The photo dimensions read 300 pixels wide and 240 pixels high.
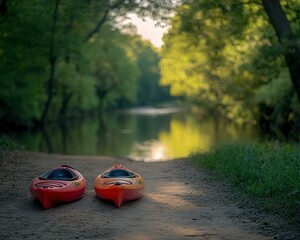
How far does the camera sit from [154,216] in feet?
23.2

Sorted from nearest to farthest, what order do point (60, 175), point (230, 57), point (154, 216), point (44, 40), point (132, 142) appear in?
1. point (154, 216)
2. point (60, 175)
3. point (44, 40)
4. point (132, 142)
5. point (230, 57)

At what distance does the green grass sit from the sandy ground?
30 centimetres

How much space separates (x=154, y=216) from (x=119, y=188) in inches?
39.1

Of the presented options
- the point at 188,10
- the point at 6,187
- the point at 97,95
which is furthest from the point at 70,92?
the point at 6,187

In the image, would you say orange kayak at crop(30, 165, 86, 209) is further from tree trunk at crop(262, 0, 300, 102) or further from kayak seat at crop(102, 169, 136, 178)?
tree trunk at crop(262, 0, 300, 102)

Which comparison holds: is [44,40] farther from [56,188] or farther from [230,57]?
[56,188]

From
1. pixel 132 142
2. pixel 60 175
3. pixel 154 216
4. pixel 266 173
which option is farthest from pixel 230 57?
pixel 154 216

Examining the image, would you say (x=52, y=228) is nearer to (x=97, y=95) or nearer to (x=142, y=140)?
(x=142, y=140)

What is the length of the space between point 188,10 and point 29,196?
32.6ft

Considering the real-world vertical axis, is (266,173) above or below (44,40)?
below

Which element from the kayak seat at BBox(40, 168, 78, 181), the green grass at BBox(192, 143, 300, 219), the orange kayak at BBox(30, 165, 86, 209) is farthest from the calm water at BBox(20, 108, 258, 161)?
the orange kayak at BBox(30, 165, 86, 209)

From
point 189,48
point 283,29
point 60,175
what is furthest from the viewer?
point 189,48

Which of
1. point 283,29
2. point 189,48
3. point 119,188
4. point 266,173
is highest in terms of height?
point 189,48

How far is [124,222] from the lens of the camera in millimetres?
6785
